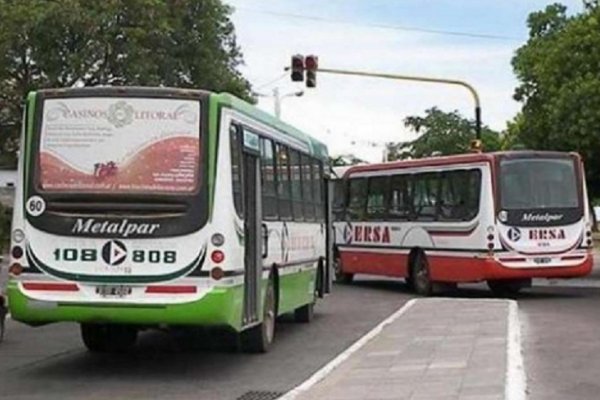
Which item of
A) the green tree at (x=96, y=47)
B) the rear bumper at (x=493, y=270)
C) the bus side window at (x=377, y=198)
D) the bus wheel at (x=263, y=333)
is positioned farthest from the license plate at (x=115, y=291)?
the green tree at (x=96, y=47)

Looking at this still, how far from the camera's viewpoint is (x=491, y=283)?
25.6 meters

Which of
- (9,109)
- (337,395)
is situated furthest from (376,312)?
(9,109)

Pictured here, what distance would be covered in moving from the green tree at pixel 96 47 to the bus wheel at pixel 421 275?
52.5 feet

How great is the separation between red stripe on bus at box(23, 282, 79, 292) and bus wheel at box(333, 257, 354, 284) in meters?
17.7

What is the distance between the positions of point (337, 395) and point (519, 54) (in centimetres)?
2909

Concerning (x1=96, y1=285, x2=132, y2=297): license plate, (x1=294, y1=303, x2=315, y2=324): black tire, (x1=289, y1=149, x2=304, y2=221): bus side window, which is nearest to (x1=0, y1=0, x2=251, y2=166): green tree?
(x1=294, y1=303, x2=315, y2=324): black tire

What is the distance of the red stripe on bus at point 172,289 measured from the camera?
12383mm

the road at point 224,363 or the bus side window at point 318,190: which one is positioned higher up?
the bus side window at point 318,190

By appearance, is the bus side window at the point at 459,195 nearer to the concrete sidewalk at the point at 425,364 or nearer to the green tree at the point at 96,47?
the concrete sidewalk at the point at 425,364

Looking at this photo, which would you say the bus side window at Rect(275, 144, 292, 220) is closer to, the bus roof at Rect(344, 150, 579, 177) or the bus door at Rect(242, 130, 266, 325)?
the bus door at Rect(242, 130, 266, 325)

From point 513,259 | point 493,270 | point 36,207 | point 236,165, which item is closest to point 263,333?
point 236,165

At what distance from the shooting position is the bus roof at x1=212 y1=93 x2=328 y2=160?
13125 millimetres

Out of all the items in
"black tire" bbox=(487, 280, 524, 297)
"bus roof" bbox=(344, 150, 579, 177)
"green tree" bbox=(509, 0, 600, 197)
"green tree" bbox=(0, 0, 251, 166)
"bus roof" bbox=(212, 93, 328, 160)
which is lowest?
"black tire" bbox=(487, 280, 524, 297)

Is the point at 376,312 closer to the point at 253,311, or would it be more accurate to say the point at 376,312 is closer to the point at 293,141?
the point at 293,141
